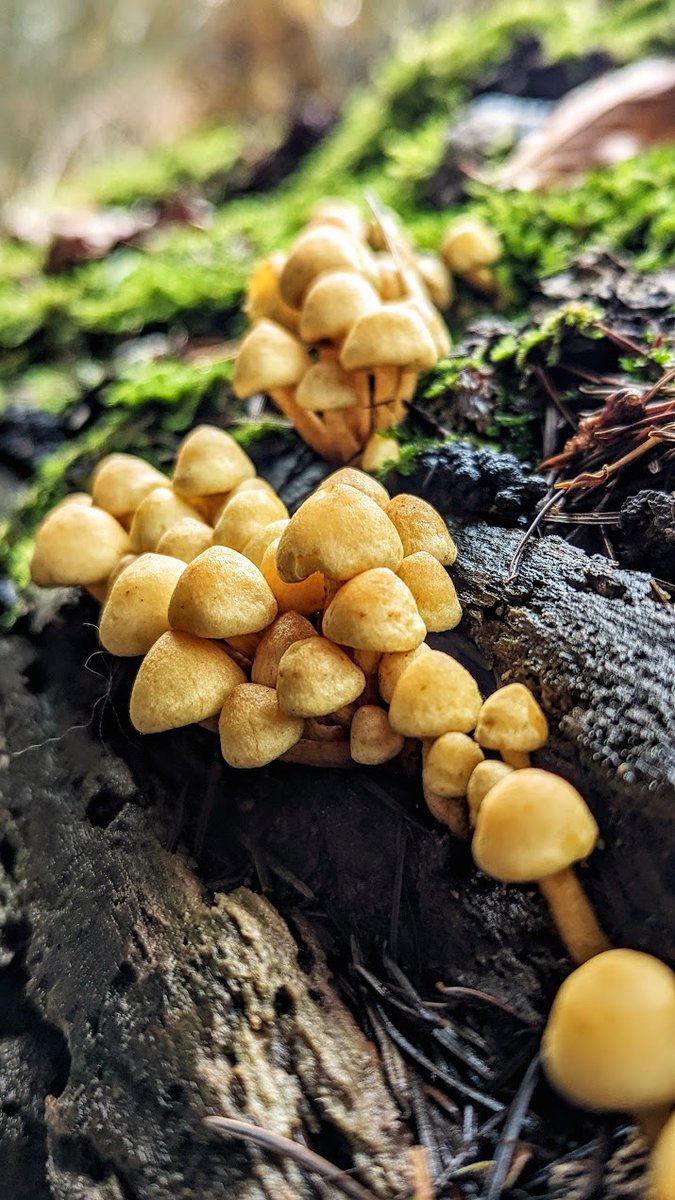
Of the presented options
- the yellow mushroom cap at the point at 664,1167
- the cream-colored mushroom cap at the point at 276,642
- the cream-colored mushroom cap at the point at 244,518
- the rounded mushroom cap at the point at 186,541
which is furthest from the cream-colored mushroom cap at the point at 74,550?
the yellow mushroom cap at the point at 664,1167

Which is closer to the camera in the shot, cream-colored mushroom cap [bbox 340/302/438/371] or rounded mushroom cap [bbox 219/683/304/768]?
rounded mushroom cap [bbox 219/683/304/768]

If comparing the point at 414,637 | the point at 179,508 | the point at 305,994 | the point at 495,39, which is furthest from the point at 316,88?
the point at 305,994

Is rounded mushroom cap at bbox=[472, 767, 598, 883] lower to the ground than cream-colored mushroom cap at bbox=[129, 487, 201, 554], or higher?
lower

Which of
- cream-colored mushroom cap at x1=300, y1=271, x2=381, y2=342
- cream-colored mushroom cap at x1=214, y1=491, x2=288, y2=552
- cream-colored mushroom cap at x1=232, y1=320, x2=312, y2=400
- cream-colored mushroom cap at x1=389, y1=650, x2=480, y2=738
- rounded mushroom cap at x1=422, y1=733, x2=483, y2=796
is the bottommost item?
rounded mushroom cap at x1=422, y1=733, x2=483, y2=796

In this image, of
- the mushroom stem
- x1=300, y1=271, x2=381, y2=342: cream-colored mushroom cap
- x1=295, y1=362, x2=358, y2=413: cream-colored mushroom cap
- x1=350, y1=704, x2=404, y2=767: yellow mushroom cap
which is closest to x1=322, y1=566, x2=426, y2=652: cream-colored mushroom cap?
x1=350, y1=704, x2=404, y2=767: yellow mushroom cap

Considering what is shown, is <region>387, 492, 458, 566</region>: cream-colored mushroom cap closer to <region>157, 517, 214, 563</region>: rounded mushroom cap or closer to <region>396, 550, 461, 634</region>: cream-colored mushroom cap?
<region>396, 550, 461, 634</region>: cream-colored mushroom cap

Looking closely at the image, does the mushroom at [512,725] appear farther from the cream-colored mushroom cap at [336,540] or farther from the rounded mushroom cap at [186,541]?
the rounded mushroom cap at [186,541]

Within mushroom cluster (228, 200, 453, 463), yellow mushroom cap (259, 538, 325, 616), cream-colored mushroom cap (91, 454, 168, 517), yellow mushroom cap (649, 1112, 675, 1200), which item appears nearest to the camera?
yellow mushroom cap (649, 1112, 675, 1200)
